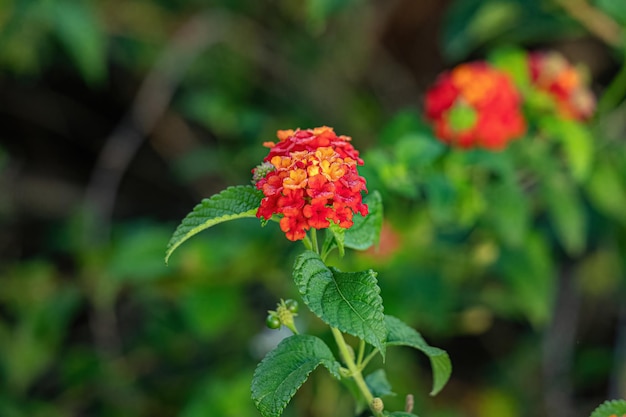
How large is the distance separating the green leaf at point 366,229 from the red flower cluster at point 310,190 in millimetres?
119

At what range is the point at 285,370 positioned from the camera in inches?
29.1

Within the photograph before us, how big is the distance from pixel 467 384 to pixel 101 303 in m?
1.19

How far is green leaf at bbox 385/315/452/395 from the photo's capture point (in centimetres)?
80

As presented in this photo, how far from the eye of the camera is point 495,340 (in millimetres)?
2430

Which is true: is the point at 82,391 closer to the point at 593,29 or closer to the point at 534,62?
the point at 534,62

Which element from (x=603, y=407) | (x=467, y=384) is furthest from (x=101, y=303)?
(x=603, y=407)

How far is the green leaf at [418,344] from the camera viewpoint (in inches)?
A: 31.4

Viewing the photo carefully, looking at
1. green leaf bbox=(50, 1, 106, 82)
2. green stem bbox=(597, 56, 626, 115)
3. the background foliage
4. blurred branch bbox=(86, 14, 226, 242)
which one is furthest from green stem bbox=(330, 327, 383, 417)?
blurred branch bbox=(86, 14, 226, 242)

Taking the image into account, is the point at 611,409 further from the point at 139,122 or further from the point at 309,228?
the point at 139,122

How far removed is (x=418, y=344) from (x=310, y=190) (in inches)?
8.7

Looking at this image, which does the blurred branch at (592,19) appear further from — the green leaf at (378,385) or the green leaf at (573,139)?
the green leaf at (378,385)

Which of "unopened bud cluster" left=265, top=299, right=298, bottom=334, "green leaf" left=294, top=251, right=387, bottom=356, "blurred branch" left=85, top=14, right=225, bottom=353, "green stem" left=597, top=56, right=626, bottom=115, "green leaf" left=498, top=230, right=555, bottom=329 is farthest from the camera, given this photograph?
"blurred branch" left=85, top=14, right=225, bottom=353

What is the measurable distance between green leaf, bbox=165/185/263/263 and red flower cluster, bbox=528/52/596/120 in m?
0.91

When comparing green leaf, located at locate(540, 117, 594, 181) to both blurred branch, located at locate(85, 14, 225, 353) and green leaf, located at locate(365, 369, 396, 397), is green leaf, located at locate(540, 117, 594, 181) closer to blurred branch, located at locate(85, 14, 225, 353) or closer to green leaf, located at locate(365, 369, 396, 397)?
green leaf, located at locate(365, 369, 396, 397)
